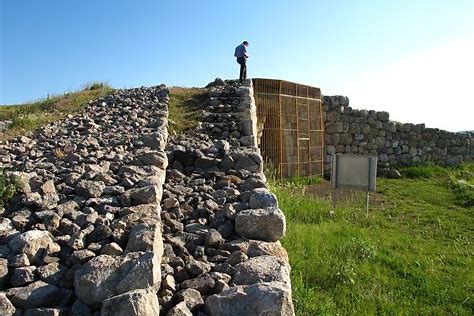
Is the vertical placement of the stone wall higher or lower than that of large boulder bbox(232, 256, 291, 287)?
higher

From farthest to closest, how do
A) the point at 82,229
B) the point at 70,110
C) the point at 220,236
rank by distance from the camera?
the point at 70,110 → the point at 220,236 → the point at 82,229

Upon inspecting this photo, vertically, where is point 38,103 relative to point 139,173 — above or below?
above

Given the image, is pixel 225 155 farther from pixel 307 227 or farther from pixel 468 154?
pixel 468 154

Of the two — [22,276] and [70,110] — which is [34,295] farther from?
[70,110]

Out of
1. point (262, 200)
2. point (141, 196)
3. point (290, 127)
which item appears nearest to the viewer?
point (141, 196)

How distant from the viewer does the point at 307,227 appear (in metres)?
5.86

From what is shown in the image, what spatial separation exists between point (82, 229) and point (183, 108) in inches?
194

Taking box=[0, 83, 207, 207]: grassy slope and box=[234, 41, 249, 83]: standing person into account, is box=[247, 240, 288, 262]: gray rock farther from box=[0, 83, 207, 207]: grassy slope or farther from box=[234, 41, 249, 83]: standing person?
box=[234, 41, 249, 83]: standing person

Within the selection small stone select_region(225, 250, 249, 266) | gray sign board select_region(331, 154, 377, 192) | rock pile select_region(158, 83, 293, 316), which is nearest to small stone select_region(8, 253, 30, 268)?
rock pile select_region(158, 83, 293, 316)

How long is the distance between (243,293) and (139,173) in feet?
5.99

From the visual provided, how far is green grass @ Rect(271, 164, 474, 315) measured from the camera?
4.03 m

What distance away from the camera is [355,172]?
26.0ft

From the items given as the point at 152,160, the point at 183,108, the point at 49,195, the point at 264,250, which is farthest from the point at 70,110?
the point at 264,250

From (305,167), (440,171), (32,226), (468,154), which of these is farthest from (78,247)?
(468,154)
